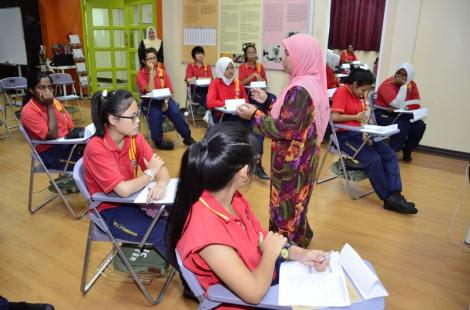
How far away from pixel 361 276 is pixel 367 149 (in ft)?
7.42

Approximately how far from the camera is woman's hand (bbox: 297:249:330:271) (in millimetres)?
1286

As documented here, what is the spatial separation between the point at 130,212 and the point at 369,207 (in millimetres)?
2254

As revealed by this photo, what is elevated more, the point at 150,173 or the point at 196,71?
the point at 196,71

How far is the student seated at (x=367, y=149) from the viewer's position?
3.23 metres

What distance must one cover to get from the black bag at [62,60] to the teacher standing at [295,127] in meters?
7.18

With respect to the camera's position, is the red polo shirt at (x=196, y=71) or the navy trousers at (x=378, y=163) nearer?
the navy trousers at (x=378, y=163)

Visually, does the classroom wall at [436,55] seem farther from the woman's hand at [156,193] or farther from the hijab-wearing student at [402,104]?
the woman's hand at [156,193]

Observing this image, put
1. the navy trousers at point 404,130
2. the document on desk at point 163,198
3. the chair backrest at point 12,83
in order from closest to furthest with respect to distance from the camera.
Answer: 1. the document on desk at point 163,198
2. the navy trousers at point 404,130
3. the chair backrest at point 12,83

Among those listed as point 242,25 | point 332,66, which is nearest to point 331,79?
point 332,66

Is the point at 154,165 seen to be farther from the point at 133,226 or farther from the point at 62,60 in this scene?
the point at 62,60

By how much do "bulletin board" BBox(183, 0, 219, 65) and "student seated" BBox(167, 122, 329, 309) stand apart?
5853 mm

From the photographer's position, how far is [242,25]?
6.27m

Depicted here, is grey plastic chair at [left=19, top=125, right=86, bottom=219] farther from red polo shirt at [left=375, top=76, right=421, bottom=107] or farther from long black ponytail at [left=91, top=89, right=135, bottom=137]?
red polo shirt at [left=375, top=76, right=421, bottom=107]

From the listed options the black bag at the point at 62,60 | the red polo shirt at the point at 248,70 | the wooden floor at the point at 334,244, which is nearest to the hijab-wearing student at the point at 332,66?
the red polo shirt at the point at 248,70
